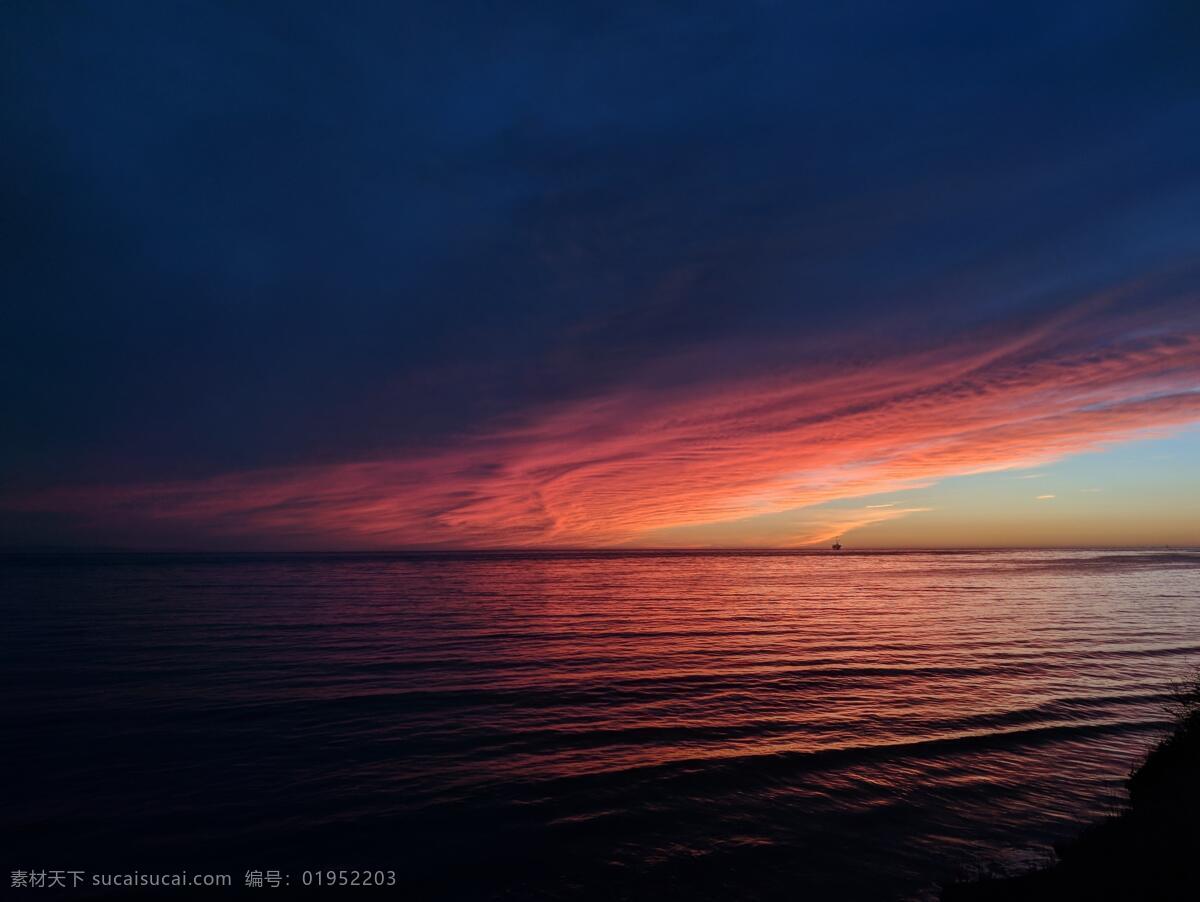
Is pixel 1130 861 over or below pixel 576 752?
over

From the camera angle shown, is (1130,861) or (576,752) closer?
(1130,861)

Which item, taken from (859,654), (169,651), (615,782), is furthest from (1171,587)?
(169,651)

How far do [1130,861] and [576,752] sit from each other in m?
12.7

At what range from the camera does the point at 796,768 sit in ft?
55.4

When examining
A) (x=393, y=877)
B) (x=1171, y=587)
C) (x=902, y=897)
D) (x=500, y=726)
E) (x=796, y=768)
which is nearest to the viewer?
(x=902, y=897)

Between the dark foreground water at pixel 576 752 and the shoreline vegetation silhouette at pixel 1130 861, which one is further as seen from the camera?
the dark foreground water at pixel 576 752

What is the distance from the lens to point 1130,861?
348 inches

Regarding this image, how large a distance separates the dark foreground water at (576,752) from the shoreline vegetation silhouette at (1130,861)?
1399 millimetres

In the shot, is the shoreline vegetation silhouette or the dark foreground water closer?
the shoreline vegetation silhouette

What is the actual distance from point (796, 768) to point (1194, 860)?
964cm

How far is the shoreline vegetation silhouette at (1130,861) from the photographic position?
8.08 meters

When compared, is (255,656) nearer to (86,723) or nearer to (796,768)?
(86,723)

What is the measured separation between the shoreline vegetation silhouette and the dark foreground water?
1399 millimetres

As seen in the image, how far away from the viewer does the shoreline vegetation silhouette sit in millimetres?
8078
